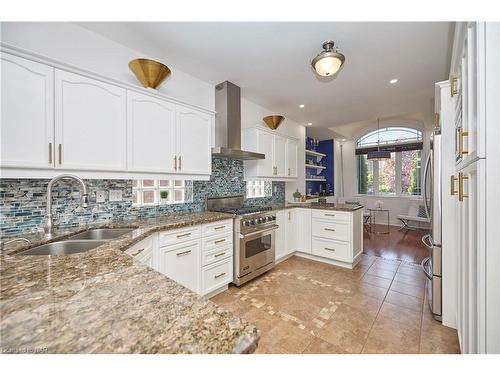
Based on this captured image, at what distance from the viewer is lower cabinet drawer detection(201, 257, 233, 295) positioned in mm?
2189

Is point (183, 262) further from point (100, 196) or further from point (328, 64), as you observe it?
point (328, 64)

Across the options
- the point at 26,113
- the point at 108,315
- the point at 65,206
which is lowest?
the point at 108,315

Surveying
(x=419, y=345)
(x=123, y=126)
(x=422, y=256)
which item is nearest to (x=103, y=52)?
(x=123, y=126)

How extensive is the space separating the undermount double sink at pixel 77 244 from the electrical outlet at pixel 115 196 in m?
0.38

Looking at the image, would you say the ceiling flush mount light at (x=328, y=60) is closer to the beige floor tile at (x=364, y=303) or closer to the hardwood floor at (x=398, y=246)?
the beige floor tile at (x=364, y=303)

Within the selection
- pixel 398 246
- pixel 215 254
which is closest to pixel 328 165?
pixel 398 246

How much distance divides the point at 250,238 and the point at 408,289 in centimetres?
195

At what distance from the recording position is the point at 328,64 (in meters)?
1.90

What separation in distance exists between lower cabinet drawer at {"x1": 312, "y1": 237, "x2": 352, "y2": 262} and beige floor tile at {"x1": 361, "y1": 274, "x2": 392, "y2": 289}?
0.32 metres

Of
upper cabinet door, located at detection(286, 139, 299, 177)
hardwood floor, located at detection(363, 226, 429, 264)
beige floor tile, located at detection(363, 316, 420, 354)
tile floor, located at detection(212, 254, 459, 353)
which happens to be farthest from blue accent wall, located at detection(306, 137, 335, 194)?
beige floor tile, located at detection(363, 316, 420, 354)

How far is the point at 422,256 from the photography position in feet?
11.5

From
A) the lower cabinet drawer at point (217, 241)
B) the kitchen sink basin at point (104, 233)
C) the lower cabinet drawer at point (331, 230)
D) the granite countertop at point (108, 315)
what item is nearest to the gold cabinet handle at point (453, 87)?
the lower cabinet drawer at point (331, 230)

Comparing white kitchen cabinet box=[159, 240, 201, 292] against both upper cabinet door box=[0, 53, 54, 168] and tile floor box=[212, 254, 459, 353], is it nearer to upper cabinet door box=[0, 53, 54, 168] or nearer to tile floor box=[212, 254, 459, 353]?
tile floor box=[212, 254, 459, 353]

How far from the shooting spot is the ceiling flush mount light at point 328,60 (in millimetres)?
1829
